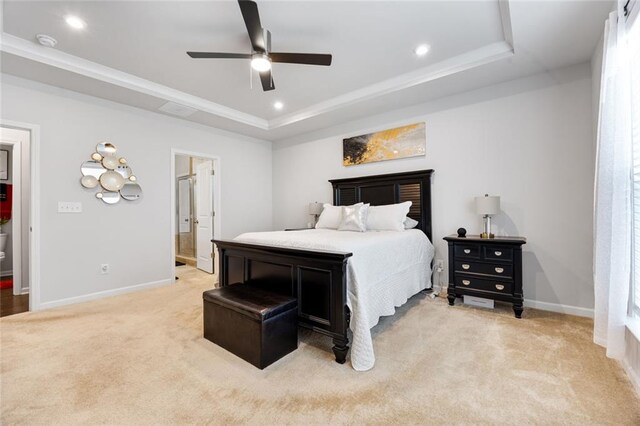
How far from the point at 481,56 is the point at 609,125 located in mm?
1610

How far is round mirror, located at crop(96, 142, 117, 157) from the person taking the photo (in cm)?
361

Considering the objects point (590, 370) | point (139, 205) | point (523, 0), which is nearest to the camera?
point (590, 370)

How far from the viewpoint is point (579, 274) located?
284cm

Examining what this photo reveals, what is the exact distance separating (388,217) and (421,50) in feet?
6.27

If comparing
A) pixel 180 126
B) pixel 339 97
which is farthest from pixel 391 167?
pixel 180 126

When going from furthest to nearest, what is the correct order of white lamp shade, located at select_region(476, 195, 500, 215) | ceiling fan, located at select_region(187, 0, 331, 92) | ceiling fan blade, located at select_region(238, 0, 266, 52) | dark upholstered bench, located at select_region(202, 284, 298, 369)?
1. white lamp shade, located at select_region(476, 195, 500, 215)
2. ceiling fan, located at select_region(187, 0, 331, 92)
3. dark upholstered bench, located at select_region(202, 284, 298, 369)
4. ceiling fan blade, located at select_region(238, 0, 266, 52)

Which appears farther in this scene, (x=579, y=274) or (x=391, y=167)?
(x=391, y=167)

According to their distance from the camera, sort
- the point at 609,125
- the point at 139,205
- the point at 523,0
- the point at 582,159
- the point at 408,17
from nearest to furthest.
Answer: the point at 609,125, the point at 523,0, the point at 408,17, the point at 582,159, the point at 139,205

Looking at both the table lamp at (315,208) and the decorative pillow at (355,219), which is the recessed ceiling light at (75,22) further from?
the table lamp at (315,208)

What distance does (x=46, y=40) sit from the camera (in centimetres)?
259

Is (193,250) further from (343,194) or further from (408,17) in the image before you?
(408,17)

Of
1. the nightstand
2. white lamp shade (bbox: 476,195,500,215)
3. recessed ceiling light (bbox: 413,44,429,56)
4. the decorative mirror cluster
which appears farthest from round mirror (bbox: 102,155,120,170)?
white lamp shade (bbox: 476,195,500,215)

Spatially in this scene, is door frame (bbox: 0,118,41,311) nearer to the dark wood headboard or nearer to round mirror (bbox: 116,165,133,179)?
round mirror (bbox: 116,165,133,179)

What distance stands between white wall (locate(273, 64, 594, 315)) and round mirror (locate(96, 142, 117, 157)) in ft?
13.4
